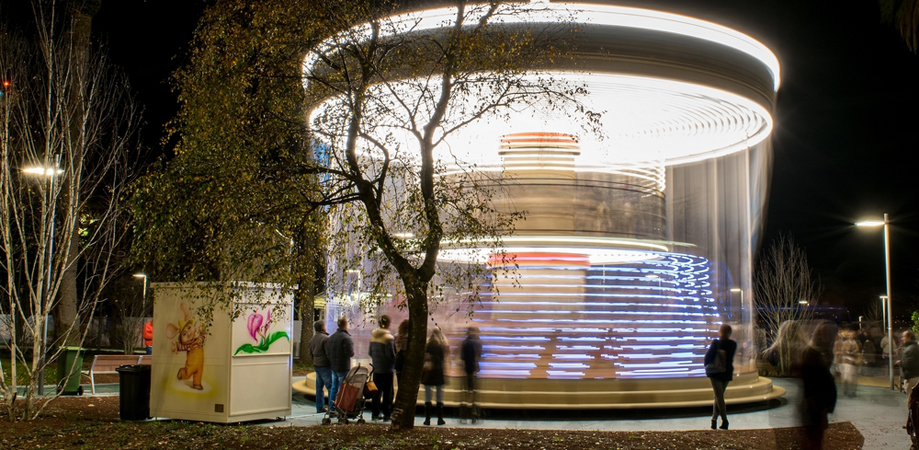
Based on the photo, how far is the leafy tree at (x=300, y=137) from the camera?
1006 centimetres

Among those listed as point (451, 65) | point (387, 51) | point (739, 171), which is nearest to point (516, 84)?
point (451, 65)

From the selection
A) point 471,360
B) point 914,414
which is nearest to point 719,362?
point 914,414

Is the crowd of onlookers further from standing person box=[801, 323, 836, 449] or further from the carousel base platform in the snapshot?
standing person box=[801, 323, 836, 449]

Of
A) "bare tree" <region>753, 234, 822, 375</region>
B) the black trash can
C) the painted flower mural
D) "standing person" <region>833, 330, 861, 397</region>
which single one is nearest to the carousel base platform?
the painted flower mural

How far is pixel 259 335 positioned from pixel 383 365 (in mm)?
2101

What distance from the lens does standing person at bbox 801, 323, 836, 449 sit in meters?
8.26

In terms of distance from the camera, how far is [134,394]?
13.1m

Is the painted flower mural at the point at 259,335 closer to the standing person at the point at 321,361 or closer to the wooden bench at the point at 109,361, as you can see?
the standing person at the point at 321,361

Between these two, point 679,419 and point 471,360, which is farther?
point 679,419

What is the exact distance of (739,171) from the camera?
18234 mm

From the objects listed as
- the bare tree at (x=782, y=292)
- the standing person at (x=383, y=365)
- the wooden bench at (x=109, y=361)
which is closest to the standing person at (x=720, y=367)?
the standing person at (x=383, y=365)

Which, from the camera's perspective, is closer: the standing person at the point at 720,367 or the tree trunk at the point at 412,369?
the tree trunk at the point at 412,369

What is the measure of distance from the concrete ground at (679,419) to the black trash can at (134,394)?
209 cm

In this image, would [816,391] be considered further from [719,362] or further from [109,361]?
[109,361]
